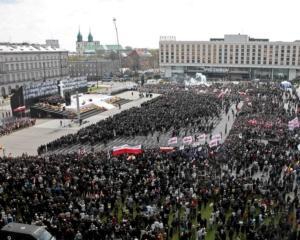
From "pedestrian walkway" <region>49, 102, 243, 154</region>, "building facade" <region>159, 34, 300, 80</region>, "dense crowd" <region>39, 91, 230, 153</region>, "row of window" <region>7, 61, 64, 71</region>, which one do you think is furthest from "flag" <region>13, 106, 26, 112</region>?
"building facade" <region>159, 34, 300, 80</region>

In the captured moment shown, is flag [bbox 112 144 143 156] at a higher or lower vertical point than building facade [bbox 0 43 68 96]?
lower

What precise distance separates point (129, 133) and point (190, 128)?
6070mm

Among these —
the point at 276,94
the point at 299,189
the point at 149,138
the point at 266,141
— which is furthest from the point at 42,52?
the point at 299,189

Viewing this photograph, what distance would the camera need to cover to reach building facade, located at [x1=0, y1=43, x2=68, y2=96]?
66.8 metres

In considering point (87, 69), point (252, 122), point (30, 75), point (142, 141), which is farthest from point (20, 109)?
point (87, 69)

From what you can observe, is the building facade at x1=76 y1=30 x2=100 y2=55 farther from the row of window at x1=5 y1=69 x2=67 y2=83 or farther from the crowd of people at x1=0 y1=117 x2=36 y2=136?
the crowd of people at x1=0 y1=117 x2=36 y2=136

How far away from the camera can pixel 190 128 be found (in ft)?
A: 109

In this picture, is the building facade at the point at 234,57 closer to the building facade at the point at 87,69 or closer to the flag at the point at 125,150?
the building facade at the point at 87,69

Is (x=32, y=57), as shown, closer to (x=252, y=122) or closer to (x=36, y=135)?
(x=36, y=135)

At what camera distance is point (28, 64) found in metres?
73.1

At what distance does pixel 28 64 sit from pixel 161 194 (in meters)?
63.8

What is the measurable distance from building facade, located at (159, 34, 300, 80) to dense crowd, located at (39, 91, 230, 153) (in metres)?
56.2

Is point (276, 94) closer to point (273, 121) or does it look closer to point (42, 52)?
point (273, 121)

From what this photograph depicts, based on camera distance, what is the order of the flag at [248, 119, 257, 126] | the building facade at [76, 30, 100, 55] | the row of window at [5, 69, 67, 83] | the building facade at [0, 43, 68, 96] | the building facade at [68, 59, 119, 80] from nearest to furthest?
the flag at [248, 119, 257, 126], the building facade at [0, 43, 68, 96], the row of window at [5, 69, 67, 83], the building facade at [68, 59, 119, 80], the building facade at [76, 30, 100, 55]
